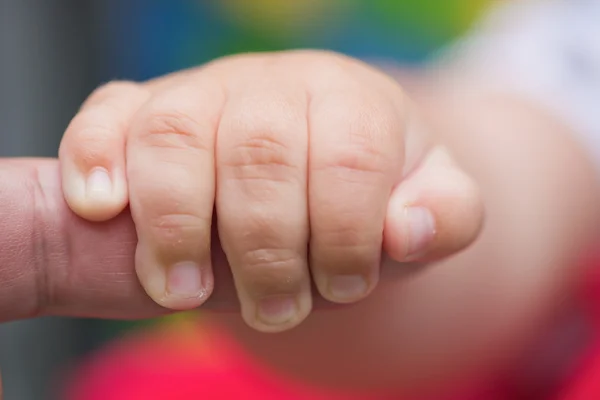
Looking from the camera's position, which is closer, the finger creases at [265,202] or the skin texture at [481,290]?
the finger creases at [265,202]

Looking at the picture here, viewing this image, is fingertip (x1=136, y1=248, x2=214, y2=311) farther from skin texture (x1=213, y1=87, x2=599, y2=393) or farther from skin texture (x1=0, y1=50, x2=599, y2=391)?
skin texture (x1=213, y1=87, x2=599, y2=393)

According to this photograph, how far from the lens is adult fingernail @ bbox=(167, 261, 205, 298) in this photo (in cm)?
33

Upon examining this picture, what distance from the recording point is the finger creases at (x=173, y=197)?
0.33 metres

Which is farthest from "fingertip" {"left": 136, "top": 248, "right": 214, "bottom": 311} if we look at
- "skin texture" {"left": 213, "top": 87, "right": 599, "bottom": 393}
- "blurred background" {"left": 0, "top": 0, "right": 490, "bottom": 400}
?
"blurred background" {"left": 0, "top": 0, "right": 490, "bottom": 400}

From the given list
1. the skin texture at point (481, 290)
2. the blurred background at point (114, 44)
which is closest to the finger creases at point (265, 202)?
the skin texture at point (481, 290)

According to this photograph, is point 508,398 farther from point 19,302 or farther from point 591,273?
point 19,302

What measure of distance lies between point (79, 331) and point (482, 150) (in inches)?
28.6

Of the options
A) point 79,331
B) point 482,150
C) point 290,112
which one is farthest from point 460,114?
point 79,331

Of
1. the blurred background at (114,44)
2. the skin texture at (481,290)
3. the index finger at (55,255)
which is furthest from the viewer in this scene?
the blurred background at (114,44)

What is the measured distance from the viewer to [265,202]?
33 centimetres

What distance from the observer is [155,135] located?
13.3 inches

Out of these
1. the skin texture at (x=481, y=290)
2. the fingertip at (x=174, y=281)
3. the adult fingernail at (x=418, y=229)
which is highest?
the adult fingernail at (x=418, y=229)

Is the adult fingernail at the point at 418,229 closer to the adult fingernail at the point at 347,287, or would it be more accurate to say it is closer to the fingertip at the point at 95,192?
the adult fingernail at the point at 347,287

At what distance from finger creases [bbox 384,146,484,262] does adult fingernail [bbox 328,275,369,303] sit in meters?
0.02
